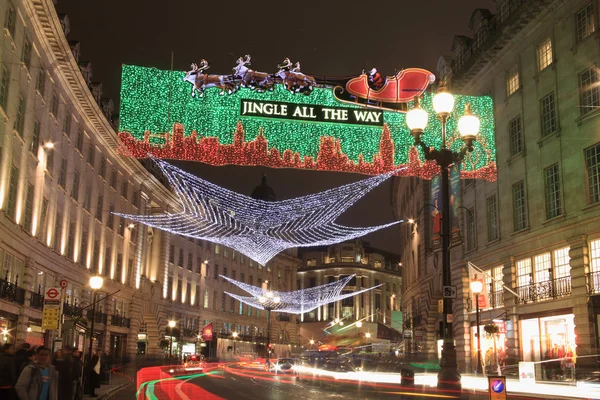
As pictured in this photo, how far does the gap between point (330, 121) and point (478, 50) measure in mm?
16259

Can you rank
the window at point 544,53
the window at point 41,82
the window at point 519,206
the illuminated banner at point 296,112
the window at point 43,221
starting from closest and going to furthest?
the illuminated banner at point 296,112 → the window at point 544,53 → the window at point 519,206 → the window at point 41,82 → the window at point 43,221

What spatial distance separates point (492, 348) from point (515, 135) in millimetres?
11282

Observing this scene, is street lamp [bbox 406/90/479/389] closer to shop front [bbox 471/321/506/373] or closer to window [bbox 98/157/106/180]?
shop front [bbox 471/321/506/373]

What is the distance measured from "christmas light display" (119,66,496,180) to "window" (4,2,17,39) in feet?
30.6

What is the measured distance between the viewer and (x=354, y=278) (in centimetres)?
13662

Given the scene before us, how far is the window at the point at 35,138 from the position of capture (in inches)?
1394

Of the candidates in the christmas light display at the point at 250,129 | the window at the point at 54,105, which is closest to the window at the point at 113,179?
the window at the point at 54,105

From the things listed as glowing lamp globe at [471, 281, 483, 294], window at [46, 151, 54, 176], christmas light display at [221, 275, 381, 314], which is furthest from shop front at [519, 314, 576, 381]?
christmas light display at [221, 275, 381, 314]

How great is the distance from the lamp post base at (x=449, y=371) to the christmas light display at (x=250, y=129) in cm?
1113

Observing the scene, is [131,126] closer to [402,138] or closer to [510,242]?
[402,138]

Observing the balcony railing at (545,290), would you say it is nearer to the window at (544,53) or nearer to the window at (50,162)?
the window at (544,53)

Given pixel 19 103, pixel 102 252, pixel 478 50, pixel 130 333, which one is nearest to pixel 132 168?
pixel 102 252

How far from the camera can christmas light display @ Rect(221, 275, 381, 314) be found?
8693 cm

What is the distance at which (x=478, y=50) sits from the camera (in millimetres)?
36688
